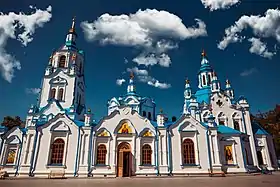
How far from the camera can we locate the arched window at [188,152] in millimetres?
22375

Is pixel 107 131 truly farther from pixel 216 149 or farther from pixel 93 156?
pixel 216 149

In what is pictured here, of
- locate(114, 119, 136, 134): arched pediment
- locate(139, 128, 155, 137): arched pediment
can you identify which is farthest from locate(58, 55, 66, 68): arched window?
locate(139, 128, 155, 137): arched pediment

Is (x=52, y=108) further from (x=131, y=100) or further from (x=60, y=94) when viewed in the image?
(x=131, y=100)

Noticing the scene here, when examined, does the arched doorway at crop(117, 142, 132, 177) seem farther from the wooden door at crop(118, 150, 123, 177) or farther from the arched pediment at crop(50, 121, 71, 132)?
the arched pediment at crop(50, 121, 71, 132)

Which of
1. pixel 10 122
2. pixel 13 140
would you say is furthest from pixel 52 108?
pixel 10 122

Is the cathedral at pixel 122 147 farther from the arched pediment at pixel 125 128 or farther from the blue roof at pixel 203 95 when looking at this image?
the blue roof at pixel 203 95

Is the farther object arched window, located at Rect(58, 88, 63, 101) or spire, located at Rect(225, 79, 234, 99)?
spire, located at Rect(225, 79, 234, 99)

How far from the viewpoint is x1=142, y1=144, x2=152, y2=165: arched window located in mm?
22083

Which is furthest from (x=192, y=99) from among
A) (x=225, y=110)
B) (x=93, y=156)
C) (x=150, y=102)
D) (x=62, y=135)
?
(x=62, y=135)

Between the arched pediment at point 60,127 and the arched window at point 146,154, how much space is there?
8915 millimetres

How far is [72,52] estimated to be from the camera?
3428 cm

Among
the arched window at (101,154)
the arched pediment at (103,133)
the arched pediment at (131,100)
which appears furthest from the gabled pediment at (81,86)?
the arched window at (101,154)

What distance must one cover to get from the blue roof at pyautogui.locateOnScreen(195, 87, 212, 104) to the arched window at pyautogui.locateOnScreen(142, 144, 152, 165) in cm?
1450

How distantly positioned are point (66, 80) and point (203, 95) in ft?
74.8
